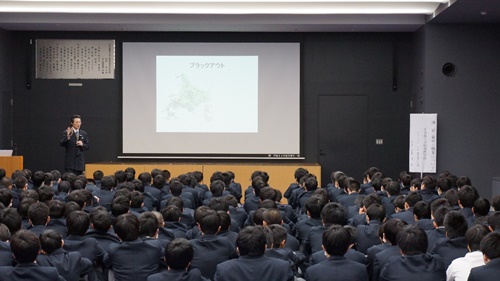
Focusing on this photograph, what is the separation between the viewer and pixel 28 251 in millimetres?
3803

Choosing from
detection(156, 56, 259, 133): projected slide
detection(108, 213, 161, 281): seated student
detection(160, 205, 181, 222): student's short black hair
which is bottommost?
detection(108, 213, 161, 281): seated student

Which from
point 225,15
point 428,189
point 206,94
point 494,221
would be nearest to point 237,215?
point 494,221

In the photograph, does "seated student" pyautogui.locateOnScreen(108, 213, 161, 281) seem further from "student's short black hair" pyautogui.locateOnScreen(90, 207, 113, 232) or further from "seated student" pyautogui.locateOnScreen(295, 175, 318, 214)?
"seated student" pyautogui.locateOnScreen(295, 175, 318, 214)

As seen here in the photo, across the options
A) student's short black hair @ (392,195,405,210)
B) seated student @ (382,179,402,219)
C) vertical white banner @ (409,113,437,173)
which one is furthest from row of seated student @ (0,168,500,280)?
vertical white banner @ (409,113,437,173)

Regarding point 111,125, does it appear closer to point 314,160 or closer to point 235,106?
point 235,106

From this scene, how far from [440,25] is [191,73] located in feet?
14.2

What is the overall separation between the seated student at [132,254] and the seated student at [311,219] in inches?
59.5

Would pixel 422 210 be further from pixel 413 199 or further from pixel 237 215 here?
pixel 237 215

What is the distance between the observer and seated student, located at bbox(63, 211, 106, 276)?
4617mm

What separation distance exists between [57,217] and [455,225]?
2916 millimetres

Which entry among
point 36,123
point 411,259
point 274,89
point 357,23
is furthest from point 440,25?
point 411,259

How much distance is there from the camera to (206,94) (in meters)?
12.6

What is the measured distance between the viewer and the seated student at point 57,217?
523 cm

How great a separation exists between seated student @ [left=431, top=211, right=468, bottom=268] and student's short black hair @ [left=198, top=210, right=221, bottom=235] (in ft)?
4.66
